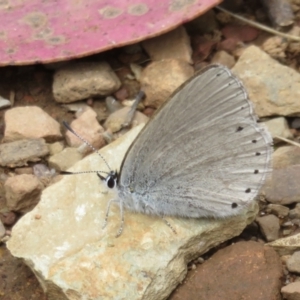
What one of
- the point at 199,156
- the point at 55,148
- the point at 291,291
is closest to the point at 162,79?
the point at 55,148

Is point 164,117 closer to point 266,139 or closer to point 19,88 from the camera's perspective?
point 266,139

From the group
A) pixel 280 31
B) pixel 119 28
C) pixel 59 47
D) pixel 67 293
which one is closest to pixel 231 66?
pixel 280 31

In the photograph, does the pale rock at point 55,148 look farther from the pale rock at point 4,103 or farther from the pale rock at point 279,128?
the pale rock at point 279,128

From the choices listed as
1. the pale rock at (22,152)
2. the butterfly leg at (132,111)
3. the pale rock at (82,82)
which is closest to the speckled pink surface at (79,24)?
the pale rock at (82,82)

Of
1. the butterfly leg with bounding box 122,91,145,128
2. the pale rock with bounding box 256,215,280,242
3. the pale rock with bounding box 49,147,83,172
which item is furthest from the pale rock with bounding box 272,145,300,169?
the pale rock with bounding box 49,147,83,172

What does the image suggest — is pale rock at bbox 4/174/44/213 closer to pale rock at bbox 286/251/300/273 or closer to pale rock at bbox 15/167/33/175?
pale rock at bbox 15/167/33/175

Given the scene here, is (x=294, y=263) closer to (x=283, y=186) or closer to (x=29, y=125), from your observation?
(x=283, y=186)
